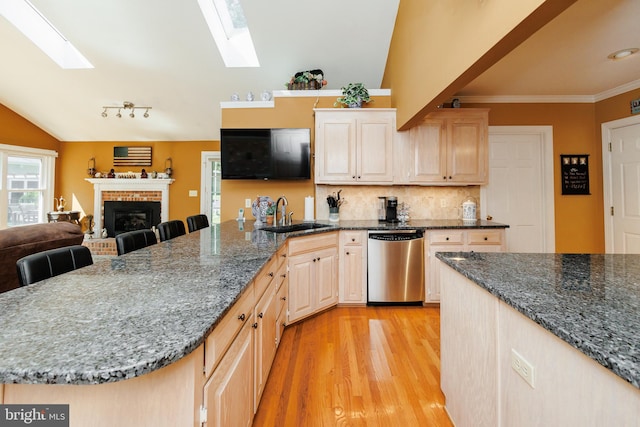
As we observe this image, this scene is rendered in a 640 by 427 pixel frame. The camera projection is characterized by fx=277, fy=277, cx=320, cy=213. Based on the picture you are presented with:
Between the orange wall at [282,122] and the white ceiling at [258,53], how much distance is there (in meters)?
0.90

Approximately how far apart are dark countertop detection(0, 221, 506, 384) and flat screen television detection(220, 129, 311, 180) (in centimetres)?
202

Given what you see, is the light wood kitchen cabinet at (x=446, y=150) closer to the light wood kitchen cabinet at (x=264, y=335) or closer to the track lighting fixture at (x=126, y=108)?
the light wood kitchen cabinet at (x=264, y=335)

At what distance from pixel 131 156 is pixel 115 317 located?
6772mm

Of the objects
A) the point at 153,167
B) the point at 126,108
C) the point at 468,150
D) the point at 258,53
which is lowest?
the point at 468,150

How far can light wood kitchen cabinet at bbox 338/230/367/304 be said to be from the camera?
9.83 feet

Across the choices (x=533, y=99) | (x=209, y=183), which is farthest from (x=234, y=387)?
(x=209, y=183)

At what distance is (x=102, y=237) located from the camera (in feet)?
20.1

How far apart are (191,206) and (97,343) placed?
6050 mm

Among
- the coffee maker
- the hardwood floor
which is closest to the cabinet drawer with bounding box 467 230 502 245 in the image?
the coffee maker

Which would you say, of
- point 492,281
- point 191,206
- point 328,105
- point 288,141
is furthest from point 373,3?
point 191,206

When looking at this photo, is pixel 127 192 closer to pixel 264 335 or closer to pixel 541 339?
pixel 264 335

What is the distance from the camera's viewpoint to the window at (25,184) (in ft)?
17.7

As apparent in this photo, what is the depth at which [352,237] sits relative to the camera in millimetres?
Result: 2998

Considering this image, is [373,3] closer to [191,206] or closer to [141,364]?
[141,364]
